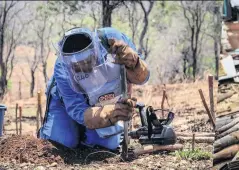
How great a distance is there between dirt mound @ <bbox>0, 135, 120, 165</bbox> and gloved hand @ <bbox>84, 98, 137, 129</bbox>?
30cm

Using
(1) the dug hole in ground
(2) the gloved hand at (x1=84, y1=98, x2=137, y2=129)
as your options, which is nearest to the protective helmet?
(2) the gloved hand at (x1=84, y1=98, x2=137, y2=129)

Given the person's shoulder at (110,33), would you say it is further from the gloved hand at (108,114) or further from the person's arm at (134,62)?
the gloved hand at (108,114)

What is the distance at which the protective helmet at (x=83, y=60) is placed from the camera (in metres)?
2.85

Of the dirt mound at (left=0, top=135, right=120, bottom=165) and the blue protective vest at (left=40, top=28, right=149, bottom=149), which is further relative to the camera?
the dirt mound at (left=0, top=135, right=120, bottom=165)

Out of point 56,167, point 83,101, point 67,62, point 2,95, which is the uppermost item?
point 67,62

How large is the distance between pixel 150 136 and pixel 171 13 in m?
28.2

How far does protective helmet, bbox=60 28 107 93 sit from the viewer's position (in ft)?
9.34

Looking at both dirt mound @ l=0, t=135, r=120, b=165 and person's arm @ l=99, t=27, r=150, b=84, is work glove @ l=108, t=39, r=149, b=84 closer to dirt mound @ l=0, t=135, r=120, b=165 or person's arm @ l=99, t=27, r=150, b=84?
person's arm @ l=99, t=27, r=150, b=84

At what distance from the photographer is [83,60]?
9.38 ft

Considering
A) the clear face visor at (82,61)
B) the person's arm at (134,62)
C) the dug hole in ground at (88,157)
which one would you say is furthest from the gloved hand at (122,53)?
the dug hole in ground at (88,157)

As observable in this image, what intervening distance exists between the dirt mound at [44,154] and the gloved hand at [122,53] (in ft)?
2.03

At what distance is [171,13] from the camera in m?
31.0

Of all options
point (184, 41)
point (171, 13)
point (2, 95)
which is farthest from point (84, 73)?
point (171, 13)

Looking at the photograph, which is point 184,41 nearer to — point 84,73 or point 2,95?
point 2,95
